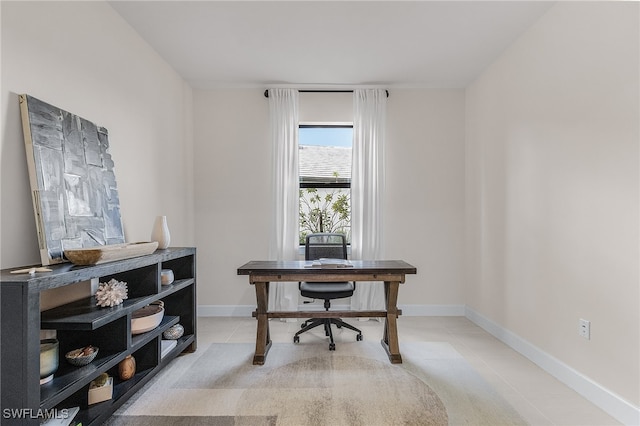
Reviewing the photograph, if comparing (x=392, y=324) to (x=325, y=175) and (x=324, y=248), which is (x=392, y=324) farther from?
(x=325, y=175)

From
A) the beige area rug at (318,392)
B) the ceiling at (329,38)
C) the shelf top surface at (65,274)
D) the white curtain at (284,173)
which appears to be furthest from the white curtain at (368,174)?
the shelf top surface at (65,274)

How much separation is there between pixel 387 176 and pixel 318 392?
2602 mm

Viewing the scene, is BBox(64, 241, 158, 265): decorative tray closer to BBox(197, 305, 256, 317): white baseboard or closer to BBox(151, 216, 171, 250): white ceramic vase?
BBox(151, 216, 171, 250): white ceramic vase

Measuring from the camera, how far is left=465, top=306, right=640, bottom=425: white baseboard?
194cm

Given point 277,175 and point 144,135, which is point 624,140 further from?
point 144,135

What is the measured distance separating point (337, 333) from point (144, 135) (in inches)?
100

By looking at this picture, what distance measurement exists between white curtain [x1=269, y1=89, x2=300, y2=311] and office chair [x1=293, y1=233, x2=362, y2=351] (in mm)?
538

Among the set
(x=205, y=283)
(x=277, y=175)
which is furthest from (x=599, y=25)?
(x=205, y=283)

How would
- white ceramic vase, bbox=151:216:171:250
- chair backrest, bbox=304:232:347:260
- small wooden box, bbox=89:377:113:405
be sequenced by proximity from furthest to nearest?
chair backrest, bbox=304:232:347:260 < white ceramic vase, bbox=151:216:171:250 < small wooden box, bbox=89:377:113:405

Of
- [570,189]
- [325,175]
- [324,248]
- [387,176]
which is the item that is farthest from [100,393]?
[387,176]

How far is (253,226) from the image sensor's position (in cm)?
416

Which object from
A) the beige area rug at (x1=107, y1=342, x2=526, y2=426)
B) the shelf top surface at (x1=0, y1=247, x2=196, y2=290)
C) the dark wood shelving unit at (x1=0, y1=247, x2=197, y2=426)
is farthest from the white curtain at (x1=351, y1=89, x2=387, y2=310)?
the shelf top surface at (x1=0, y1=247, x2=196, y2=290)

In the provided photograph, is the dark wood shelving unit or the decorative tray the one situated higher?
the decorative tray

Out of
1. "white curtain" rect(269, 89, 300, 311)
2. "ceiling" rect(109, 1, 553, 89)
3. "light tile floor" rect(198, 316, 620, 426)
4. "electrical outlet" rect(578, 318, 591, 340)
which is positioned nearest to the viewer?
"light tile floor" rect(198, 316, 620, 426)
